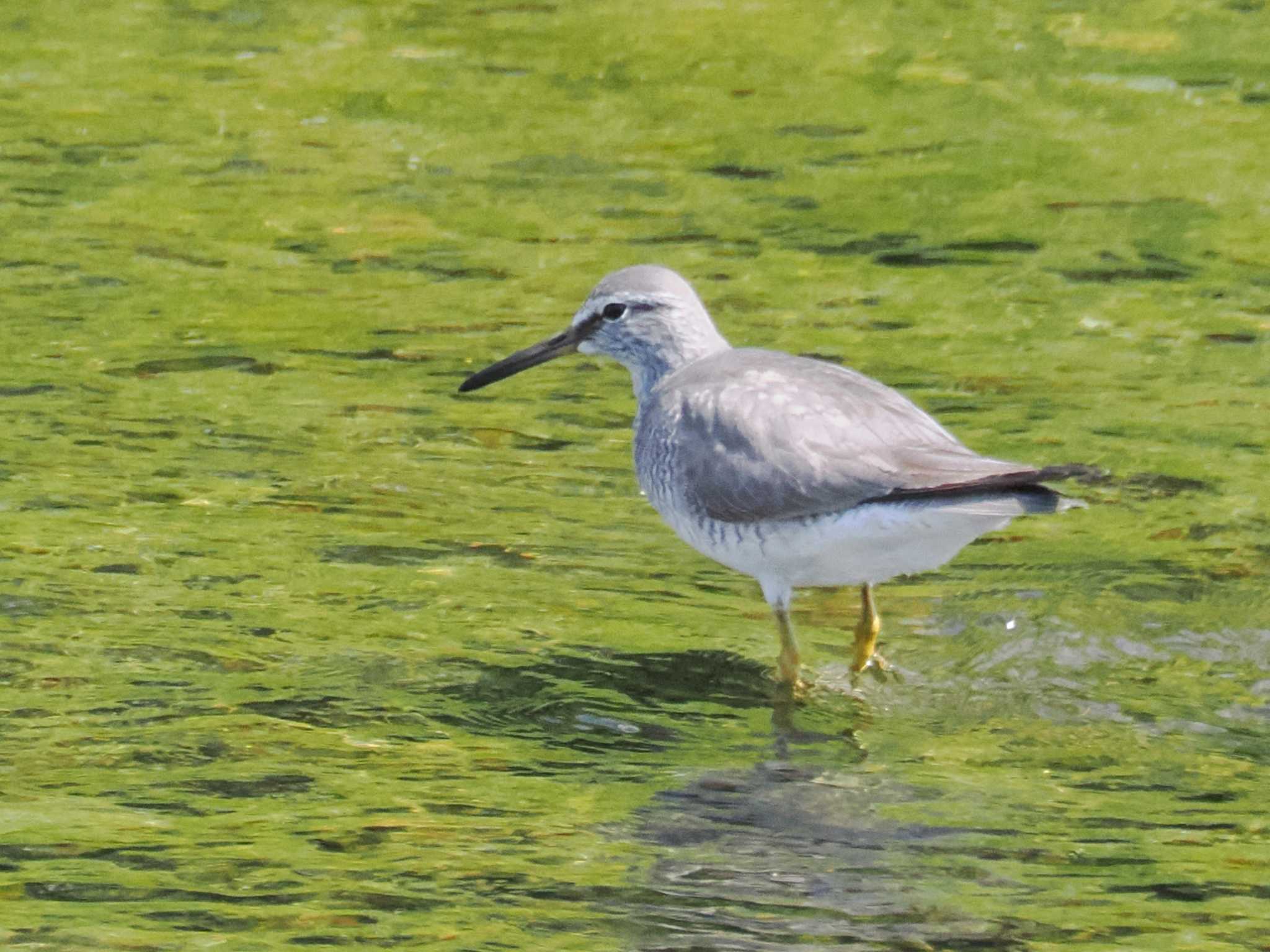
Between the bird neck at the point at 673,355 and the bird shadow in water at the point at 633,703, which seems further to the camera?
the bird neck at the point at 673,355

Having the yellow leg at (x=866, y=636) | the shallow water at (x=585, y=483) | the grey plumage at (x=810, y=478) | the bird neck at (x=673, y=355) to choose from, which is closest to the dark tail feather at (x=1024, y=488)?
the grey plumage at (x=810, y=478)

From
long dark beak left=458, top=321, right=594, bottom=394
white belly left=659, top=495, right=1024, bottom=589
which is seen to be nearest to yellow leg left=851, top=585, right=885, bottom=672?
white belly left=659, top=495, right=1024, bottom=589

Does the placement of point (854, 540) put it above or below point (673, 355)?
below

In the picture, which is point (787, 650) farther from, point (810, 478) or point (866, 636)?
point (810, 478)

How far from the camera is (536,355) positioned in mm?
7695

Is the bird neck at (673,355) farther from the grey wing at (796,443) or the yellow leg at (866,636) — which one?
the yellow leg at (866,636)

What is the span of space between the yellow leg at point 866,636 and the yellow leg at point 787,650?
0.89 feet

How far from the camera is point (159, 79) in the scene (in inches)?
542

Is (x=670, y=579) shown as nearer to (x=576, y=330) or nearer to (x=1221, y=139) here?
(x=576, y=330)

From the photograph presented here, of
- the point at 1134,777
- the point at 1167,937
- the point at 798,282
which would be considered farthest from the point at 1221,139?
the point at 1167,937

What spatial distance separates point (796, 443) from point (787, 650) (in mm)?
689

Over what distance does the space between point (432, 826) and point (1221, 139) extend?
857 centimetres

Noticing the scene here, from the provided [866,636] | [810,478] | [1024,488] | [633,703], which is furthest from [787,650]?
[1024,488]

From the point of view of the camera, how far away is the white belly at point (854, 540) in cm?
601
